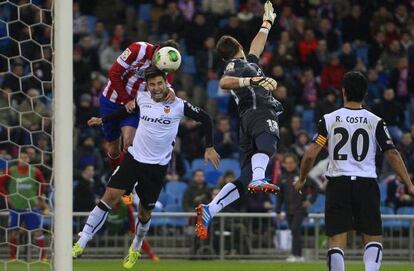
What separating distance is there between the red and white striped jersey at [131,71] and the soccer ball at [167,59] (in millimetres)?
368

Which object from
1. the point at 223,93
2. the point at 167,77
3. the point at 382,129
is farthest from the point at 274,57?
the point at 382,129

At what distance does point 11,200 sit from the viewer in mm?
18172

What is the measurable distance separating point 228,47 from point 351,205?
9.45 ft

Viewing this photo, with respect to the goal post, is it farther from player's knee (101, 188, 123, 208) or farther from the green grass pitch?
the green grass pitch

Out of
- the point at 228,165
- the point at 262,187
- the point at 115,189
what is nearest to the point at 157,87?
the point at 115,189

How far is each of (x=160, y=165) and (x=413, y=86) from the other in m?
12.9

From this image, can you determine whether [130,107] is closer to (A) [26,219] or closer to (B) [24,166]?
(A) [26,219]

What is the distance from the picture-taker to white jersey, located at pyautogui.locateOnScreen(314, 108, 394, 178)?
12.0 metres

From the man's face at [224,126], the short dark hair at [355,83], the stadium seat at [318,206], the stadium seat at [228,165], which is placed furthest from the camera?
the man's face at [224,126]

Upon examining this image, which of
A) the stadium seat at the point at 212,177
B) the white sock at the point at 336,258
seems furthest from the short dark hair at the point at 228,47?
the stadium seat at the point at 212,177

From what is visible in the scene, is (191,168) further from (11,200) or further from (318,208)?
(11,200)

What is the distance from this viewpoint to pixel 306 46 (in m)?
26.0

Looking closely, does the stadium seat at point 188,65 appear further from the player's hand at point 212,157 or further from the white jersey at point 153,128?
the player's hand at point 212,157

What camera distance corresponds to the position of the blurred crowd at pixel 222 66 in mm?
21891
